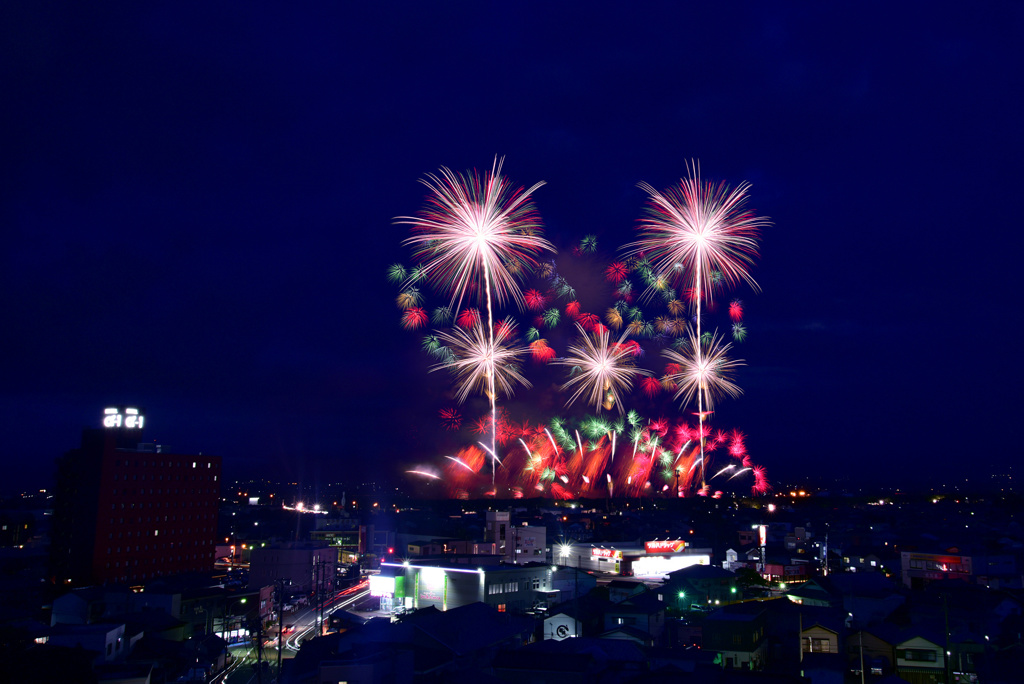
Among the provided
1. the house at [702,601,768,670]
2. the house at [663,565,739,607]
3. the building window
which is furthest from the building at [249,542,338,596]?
the building window

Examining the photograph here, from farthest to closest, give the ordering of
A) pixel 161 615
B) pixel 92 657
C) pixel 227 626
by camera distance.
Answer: pixel 227 626
pixel 161 615
pixel 92 657

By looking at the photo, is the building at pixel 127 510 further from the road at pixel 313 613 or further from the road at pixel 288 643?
the road at pixel 288 643

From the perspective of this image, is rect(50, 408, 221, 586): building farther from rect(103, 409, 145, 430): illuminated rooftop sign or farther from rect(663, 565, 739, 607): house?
rect(663, 565, 739, 607): house

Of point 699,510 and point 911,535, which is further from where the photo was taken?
point 699,510

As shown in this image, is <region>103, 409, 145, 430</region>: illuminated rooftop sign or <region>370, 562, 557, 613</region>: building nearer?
<region>370, 562, 557, 613</region>: building

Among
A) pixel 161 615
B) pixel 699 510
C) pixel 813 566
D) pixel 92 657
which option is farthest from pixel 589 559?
pixel 699 510

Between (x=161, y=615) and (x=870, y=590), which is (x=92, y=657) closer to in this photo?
(x=161, y=615)
